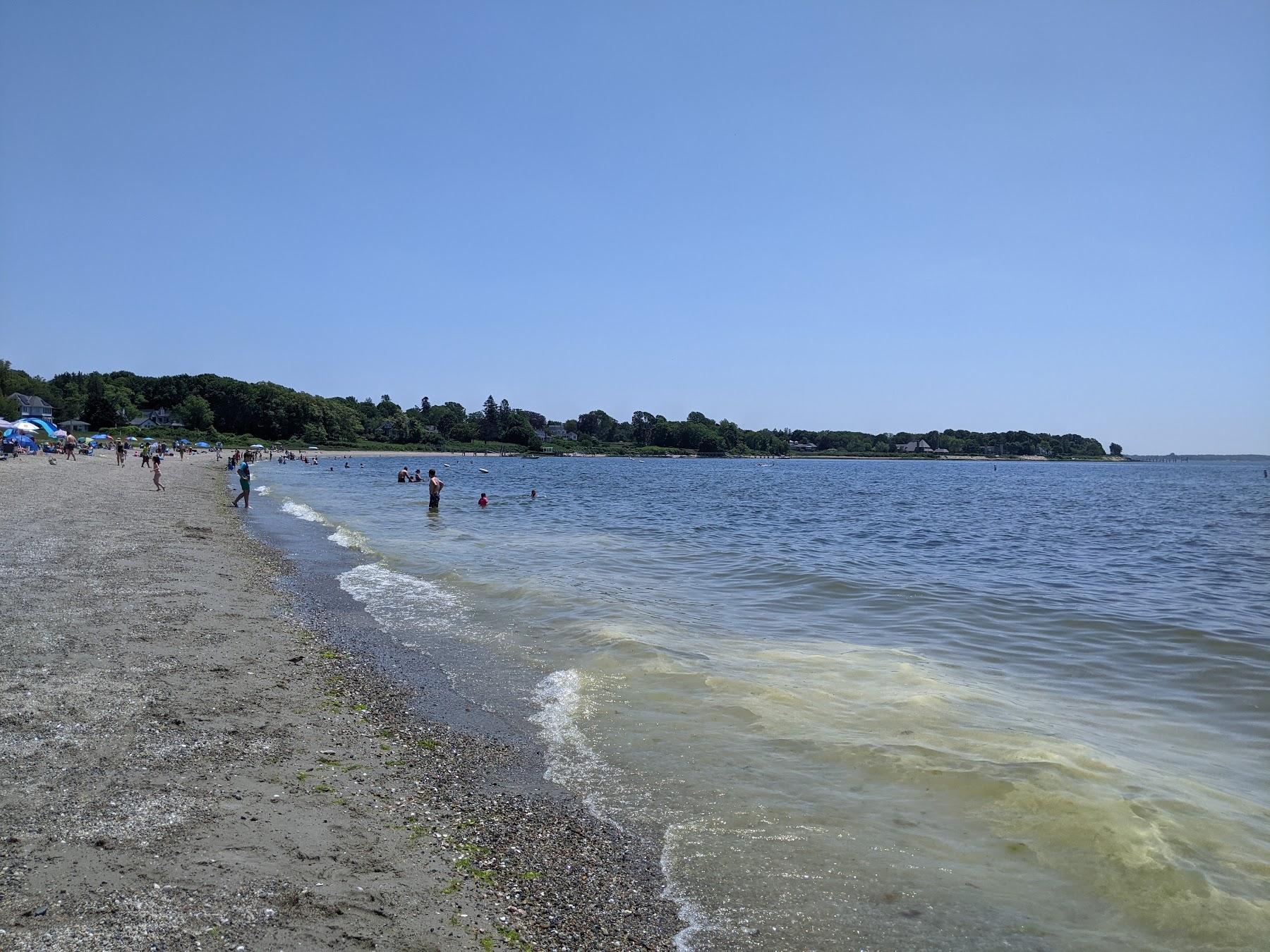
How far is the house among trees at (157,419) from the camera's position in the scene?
15075cm

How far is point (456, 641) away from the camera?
37.4 feet

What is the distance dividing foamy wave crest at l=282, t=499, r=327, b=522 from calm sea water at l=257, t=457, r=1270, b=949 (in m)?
7.79

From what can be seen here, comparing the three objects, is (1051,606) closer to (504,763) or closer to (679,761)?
(679,761)

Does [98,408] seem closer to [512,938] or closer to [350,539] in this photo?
[350,539]

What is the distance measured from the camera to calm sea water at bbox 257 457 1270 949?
502 cm

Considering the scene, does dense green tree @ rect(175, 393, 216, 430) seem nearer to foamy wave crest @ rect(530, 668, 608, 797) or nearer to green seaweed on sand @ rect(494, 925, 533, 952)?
foamy wave crest @ rect(530, 668, 608, 797)

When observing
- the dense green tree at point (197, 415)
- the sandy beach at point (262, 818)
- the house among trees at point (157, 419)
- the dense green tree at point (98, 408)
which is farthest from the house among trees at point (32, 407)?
the sandy beach at point (262, 818)

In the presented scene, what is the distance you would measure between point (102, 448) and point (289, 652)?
93819mm

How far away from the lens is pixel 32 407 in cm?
10856

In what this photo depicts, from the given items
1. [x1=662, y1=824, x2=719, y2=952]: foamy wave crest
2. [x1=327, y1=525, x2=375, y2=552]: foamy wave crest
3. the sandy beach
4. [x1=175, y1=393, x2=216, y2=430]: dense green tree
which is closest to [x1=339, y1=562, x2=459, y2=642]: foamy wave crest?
the sandy beach

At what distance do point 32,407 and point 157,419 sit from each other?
52.7 meters

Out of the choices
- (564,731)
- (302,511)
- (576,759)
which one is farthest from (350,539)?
(576,759)

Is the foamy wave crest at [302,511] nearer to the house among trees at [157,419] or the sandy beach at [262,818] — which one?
the sandy beach at [262,818]

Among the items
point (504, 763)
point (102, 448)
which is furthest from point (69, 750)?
point (102, 448)
